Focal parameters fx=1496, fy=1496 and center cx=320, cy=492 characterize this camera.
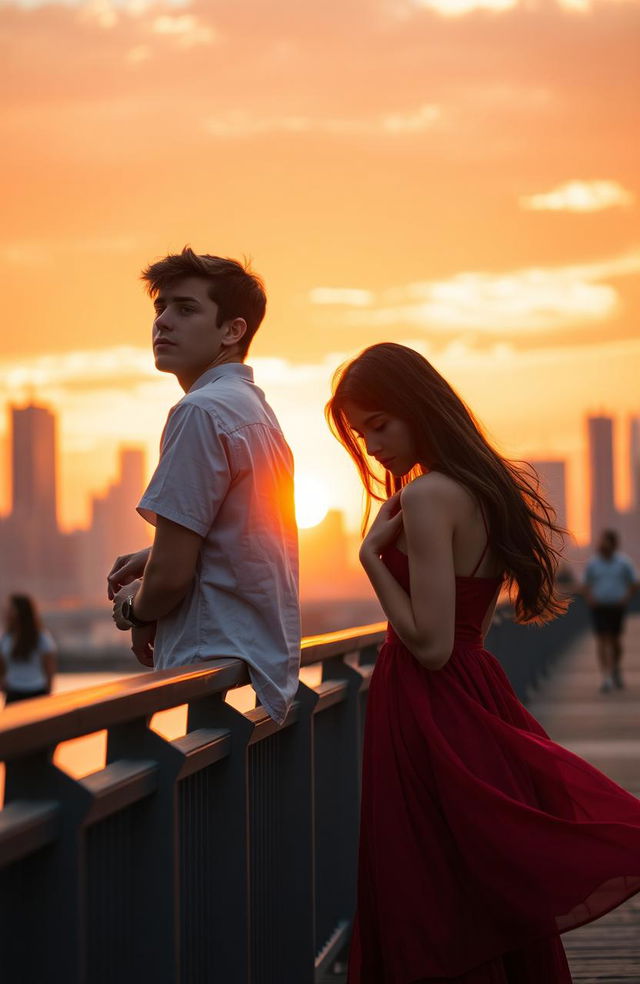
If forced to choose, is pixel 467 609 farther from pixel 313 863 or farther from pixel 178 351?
pixel 313 863

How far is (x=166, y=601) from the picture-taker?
3.21 m

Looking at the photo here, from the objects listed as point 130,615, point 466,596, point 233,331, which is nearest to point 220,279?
point 233,331

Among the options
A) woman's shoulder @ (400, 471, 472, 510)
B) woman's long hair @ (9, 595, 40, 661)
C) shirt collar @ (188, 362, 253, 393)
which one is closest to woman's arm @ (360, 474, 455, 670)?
woman's shoulder @ (400, 471, 472, 510)

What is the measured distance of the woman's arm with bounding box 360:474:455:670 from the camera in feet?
10.5

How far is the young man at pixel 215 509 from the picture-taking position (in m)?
3.19

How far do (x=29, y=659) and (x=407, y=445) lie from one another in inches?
388

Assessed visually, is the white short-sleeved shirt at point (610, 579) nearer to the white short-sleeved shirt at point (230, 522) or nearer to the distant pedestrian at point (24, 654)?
the distant pedestrian at point (24, 654)

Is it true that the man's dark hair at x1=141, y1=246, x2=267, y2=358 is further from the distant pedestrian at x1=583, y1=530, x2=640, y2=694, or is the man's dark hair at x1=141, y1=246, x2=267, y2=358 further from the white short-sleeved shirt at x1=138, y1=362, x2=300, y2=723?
the distant pedestrian at x1=583, y1=530, x2=640, y2=694

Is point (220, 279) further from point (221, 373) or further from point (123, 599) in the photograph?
point (123, 599)

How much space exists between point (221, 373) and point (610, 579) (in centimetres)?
1597

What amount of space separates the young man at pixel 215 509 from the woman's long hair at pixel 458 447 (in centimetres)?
24

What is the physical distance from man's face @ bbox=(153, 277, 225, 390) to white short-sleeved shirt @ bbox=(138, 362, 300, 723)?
7 centimetres

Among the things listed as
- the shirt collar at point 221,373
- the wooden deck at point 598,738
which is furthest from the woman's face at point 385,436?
the wooden deck at point 598,738

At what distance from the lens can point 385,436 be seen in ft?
11.1
